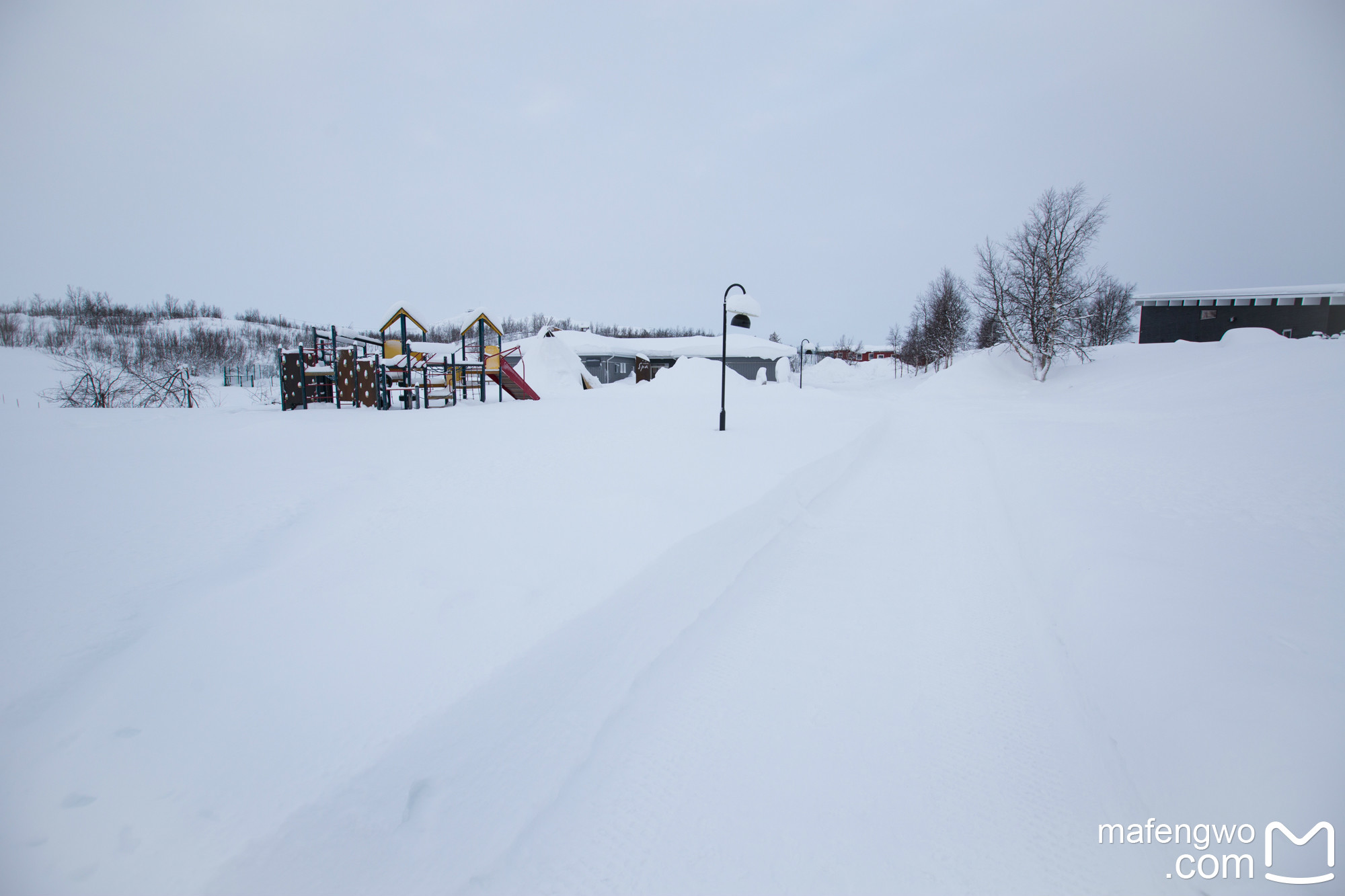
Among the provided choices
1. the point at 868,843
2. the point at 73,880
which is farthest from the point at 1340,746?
the point at 73,880

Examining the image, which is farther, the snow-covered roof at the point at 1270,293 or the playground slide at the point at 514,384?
the snow-covered roof at the point at 1270,293

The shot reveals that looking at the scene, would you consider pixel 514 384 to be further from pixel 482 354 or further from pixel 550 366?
pixel 550 366

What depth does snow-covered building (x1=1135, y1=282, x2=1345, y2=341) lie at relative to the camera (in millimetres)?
30781

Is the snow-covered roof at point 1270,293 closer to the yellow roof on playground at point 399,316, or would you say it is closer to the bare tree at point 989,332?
the bare tree at point 989,332

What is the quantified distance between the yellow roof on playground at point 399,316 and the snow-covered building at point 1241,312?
45382mm

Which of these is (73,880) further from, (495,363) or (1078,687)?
(495,363)

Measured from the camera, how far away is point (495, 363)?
749 inches

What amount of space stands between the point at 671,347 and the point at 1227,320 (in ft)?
135

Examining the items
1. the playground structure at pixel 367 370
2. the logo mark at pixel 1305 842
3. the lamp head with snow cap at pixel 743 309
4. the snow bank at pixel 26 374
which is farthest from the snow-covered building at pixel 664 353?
the logo mark at pixel 1305 842

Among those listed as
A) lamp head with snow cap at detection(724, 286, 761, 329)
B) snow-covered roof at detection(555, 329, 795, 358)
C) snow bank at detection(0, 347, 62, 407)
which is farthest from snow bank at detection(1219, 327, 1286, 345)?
snow bank at detection(0, 347, 62, 407)

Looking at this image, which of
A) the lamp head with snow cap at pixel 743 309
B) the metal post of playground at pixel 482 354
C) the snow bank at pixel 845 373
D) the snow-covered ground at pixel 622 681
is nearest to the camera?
the snow-covered ground at pixel 622 681

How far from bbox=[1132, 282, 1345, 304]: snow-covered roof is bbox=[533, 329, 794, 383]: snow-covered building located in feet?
92.6

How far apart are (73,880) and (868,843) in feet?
9.50

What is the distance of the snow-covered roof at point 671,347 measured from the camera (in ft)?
154
